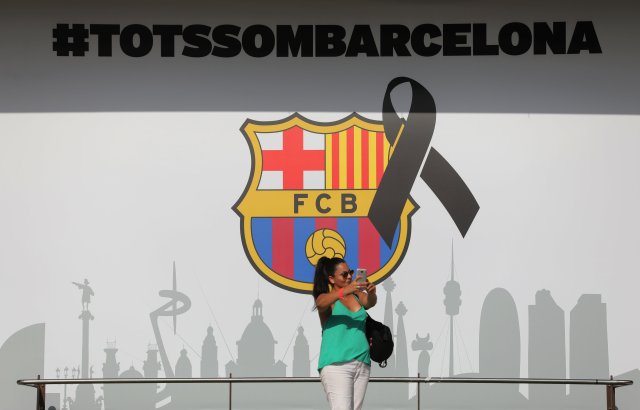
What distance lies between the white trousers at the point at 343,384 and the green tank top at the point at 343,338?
0.11 ft

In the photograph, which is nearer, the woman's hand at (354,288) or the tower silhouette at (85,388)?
the woman's hand at (354,288)

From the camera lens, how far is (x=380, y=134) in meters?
8.29

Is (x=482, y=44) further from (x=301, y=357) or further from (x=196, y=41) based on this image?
(x=301, y=357)

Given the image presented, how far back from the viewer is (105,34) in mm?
8336

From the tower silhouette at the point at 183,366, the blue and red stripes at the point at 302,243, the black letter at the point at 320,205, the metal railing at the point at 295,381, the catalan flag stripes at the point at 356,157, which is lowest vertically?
the metal railing at the point at 295,381

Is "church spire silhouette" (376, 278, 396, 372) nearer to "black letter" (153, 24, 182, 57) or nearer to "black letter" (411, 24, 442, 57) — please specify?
"black letter" (411, 24, 442, 57)

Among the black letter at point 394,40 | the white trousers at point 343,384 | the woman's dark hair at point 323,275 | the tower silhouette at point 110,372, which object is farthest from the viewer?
the black letter at point 394,40

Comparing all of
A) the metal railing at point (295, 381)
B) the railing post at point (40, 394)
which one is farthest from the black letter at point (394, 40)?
the railing post at point (40, 394)

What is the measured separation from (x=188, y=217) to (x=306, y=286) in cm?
106

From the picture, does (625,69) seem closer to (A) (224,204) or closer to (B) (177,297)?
(A) (224,204)

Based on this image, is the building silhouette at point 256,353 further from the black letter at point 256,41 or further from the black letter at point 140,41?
the black letter at point 140,41

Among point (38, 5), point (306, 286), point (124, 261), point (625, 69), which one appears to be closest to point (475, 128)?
point (625, 69)

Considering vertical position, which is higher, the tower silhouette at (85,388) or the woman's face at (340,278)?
the woman's face at (340,278)

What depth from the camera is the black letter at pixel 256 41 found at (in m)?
8.34
